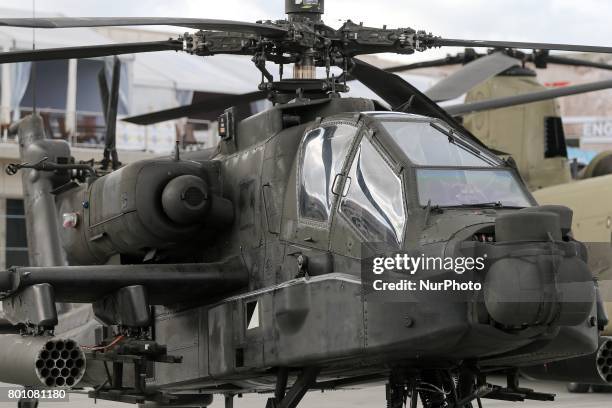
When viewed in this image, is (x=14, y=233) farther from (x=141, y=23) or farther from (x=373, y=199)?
(x=373, y=199)

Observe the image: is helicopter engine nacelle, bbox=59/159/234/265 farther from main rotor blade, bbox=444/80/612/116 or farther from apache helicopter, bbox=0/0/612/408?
main rotor blade, bbox=444/80/612/116

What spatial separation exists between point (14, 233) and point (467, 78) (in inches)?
989

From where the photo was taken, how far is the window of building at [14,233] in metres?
34.4

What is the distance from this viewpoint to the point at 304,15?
31.7ft

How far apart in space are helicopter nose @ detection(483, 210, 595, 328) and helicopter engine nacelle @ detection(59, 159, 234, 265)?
2.80 m

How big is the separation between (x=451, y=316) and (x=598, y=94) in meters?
58.6

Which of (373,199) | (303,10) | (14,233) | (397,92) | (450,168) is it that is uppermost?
(303,10)

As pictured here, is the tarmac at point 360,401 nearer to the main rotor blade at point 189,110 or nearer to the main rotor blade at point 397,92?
the main rotor blade at point 189,110

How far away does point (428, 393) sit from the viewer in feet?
27.3

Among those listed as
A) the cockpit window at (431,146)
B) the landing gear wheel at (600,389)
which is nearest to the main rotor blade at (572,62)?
A: the landing gear wheel at (600,389)

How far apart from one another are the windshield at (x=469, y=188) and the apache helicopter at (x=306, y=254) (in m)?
0.01

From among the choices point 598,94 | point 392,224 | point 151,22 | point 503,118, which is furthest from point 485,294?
point 598,94

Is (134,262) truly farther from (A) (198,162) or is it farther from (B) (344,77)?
(B) (344,77)

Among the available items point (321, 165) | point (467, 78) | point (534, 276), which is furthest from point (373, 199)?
point (467, 78)
